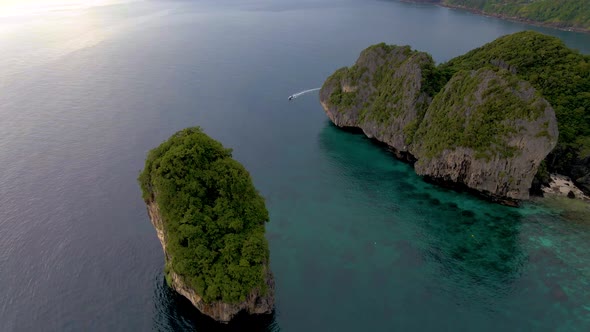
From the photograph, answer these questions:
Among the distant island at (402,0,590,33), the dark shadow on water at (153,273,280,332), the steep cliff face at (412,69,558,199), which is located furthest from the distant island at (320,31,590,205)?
the distant island at (402,0,590,33)

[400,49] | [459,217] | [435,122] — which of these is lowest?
[459,217]

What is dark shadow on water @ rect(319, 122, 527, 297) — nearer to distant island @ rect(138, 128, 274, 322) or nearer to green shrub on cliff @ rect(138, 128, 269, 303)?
distant island @ rect(138, 128, 274, 322)

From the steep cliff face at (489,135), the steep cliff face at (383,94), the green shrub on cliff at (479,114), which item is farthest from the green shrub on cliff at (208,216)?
the steep cliff face at (383,94)

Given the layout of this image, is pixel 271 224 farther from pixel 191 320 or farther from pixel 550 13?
pixel 550 13

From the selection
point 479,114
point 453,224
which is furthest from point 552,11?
point 453,224

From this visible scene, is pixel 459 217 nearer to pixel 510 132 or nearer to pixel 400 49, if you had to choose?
pixel 510 132

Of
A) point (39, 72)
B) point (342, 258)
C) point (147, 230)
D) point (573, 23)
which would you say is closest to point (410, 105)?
point (342, 258)

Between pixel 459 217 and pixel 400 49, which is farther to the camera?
pixel 400 49
